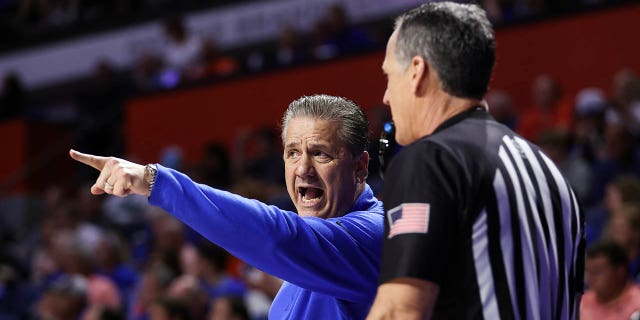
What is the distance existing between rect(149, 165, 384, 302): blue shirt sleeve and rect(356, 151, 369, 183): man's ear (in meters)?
0.32

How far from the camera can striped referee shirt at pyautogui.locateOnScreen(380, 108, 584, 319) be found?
1982 millimetres

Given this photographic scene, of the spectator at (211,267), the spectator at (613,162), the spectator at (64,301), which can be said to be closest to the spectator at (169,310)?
the spectator at (211,267)

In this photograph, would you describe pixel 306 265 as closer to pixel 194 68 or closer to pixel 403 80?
pixel 403 80

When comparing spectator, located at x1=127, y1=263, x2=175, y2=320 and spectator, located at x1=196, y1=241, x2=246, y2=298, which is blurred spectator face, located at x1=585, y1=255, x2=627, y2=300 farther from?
spectator, located at x1=127, y1=263, x2=175, y2=320

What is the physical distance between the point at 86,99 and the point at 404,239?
11952 mm

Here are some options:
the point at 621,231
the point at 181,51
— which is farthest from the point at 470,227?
the point at 181,51

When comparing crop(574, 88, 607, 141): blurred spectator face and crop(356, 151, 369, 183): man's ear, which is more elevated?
crop(356, 151, 369, 183): man's ear

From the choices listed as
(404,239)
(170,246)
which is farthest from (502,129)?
(170,246)

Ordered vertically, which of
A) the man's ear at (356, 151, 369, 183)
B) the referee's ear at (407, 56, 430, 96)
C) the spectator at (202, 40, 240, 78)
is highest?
the referee's ear at (407, 56, 430, 96)

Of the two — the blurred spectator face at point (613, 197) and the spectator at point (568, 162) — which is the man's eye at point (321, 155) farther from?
the spectator at point (568, 162)

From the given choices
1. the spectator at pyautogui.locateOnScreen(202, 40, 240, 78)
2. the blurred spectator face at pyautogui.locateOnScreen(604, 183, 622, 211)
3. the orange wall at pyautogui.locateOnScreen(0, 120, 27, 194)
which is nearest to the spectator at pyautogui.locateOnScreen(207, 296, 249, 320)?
the blurred spectator face at pyautogui.locateOnScreen(604, 183, 622, 211)

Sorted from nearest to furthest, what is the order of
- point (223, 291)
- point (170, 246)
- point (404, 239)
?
point (404, 239) < point (223, 291) < point (170, 246)

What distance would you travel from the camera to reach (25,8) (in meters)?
14.5

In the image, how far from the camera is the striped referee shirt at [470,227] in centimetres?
198
